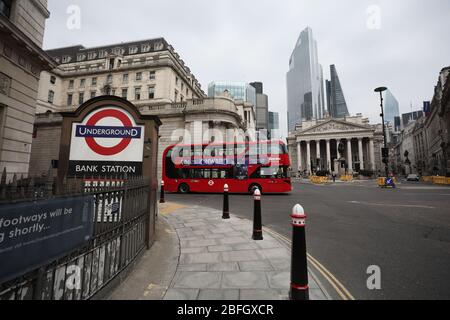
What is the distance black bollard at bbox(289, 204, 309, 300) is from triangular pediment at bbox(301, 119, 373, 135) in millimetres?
74956

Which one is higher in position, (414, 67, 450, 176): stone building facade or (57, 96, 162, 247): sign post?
(414, 67, 450, 176): stone building facade

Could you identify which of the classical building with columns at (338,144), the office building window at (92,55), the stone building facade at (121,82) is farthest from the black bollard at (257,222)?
the classical building with columns at (338,144)

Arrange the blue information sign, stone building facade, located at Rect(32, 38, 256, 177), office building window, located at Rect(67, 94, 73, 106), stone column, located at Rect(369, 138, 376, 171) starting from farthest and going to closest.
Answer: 1. stone column, located at Rect(369, 138, 376, 171)
2. office building window, located at Rect(67, 94, 73, 106)
3. stone building facade, located at Rect(32, 38, 256, 177)
4. the blue information sign

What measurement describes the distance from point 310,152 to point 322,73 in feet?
388

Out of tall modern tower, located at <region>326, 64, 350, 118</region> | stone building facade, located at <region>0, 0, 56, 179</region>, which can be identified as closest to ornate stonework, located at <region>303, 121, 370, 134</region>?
stone building facade, located at <region>0, 0, 56, 179</region>

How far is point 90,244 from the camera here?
2.37 meters

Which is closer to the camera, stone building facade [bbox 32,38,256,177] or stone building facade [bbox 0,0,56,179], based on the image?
stone building facade [bbox 0,0,56,179]

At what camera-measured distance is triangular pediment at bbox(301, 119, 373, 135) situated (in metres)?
66.4

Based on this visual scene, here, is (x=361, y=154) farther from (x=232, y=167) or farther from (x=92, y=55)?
(x=92, y=55)

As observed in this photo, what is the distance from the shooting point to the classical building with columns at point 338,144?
66312 millimetres

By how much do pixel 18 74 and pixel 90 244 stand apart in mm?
15176

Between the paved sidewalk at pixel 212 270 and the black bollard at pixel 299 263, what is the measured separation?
0.21 metres

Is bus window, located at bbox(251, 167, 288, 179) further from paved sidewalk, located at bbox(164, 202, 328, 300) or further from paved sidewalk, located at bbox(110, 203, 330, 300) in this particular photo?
paved sidewalk, located at bbox(110, 203, 330, 300)

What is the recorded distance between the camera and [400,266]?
3266mm
